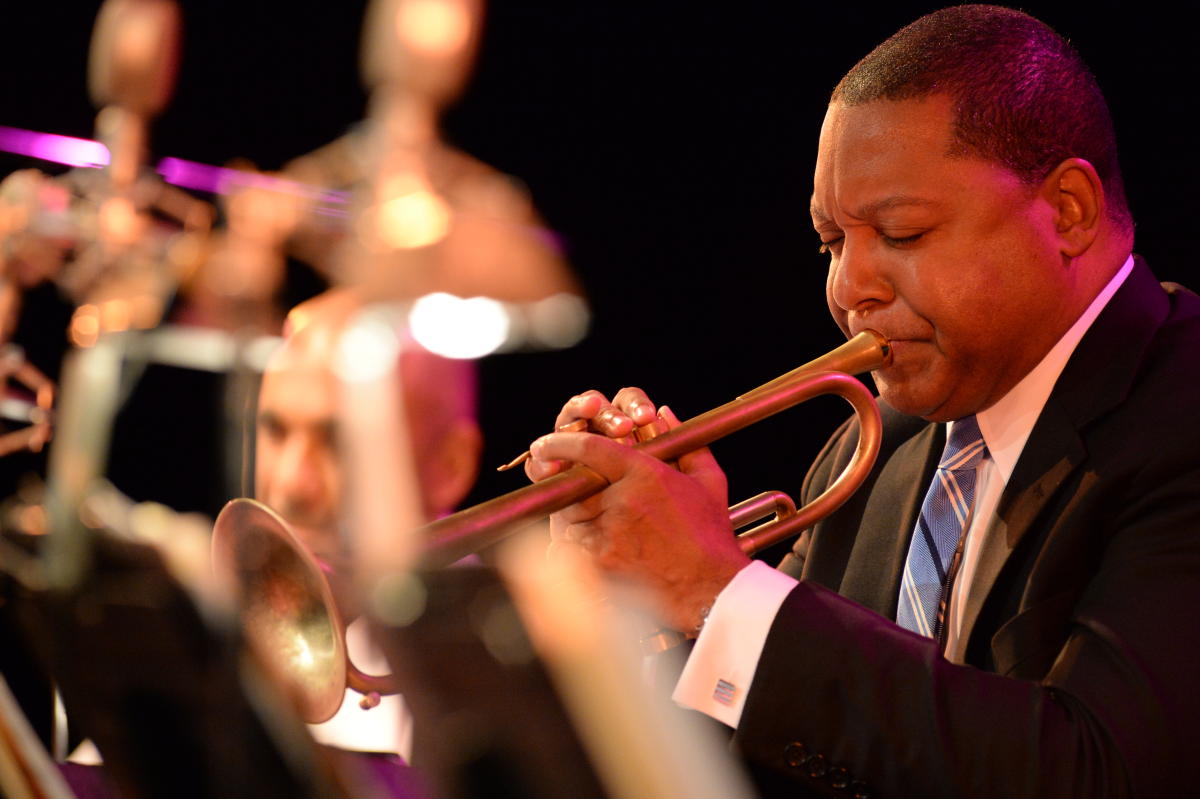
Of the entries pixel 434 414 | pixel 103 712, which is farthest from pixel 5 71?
pixel 103 712

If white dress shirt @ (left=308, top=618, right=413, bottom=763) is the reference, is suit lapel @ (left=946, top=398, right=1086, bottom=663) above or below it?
above

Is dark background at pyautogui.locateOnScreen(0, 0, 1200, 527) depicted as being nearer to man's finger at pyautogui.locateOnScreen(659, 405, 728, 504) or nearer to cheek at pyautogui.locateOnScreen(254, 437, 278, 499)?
cheek at pyautogui.locateOnScreen(254, 437, 278, 499)

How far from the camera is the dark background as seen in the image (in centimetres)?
388

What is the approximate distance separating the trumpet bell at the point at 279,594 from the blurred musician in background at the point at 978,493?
0.43 metres

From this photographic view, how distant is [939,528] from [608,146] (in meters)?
2.76

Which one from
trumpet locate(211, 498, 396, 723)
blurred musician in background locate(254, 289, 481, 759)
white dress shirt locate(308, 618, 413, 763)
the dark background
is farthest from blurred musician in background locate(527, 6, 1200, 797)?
the dark background

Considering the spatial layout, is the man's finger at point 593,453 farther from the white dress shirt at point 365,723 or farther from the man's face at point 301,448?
the man's face at point 301,448

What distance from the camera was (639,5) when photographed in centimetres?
423

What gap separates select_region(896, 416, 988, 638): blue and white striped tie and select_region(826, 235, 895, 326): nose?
1.00 feet

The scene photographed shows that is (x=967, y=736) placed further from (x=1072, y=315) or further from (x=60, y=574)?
(x=60, y=574)

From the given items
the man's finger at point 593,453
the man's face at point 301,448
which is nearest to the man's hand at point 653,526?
the man's finger at point 593,453

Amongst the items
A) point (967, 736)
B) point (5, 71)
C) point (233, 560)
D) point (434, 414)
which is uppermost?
point (5, 71)

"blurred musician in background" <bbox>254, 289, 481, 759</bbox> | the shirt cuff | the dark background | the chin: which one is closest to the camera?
the shirt cuff

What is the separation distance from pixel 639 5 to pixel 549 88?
20.2 inches
